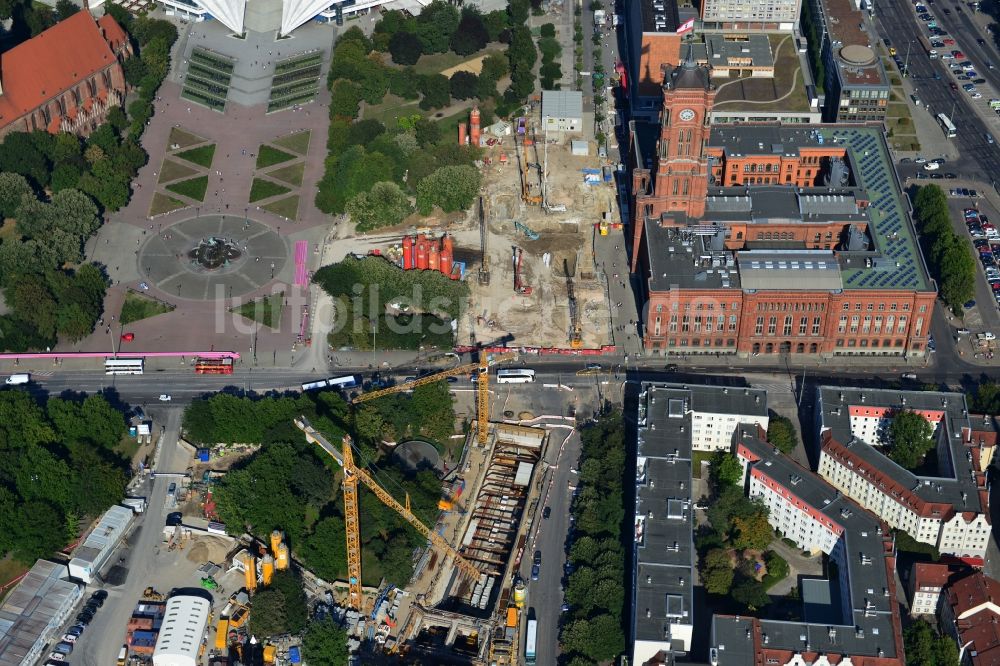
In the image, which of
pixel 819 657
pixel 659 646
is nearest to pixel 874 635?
pixel 819 657

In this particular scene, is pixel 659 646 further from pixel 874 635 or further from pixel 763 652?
pixel 874 635

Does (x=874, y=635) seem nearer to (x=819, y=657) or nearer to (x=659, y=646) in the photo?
(x=819, y=657)

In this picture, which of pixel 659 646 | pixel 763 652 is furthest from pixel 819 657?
pixel 659 646
